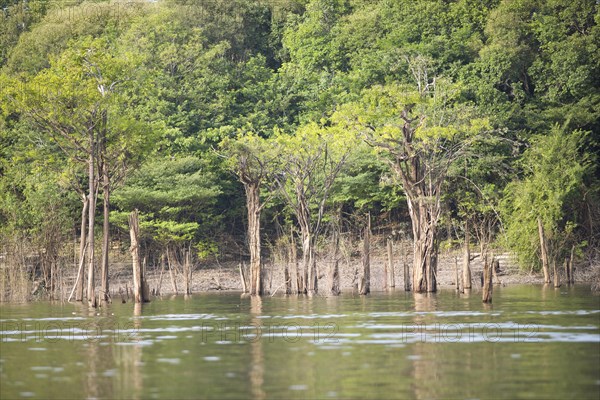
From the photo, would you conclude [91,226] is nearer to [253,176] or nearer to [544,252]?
[253,176]

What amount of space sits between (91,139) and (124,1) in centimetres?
4107

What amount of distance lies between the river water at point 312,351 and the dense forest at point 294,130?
988 centimetres

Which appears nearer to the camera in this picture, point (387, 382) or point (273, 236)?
point (387, 382)

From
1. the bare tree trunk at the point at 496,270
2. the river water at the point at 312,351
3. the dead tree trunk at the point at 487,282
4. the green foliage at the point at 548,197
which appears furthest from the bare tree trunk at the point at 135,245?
the green foliage at the point at 548,197

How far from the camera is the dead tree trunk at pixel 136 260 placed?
42.4 m

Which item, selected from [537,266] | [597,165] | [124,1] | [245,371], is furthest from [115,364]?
[124,1]

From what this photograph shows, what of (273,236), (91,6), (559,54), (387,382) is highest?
(91,6)

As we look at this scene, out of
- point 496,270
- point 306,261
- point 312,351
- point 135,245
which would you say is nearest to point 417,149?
point 306,261

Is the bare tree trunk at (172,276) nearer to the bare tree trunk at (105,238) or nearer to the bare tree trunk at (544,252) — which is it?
the bare tree trunk at (105,238)

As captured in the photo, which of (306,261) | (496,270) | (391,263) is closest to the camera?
(306,261)

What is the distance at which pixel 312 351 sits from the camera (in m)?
24.9

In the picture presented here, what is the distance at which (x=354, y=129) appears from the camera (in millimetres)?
48969

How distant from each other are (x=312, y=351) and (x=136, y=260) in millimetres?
18941

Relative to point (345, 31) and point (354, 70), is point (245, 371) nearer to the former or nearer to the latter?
point (354, 70)
